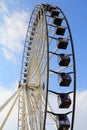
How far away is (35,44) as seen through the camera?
23.9m

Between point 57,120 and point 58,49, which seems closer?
point 57,120

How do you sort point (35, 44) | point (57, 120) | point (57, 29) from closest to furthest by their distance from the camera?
point (57, 120) < point (57, 29) < point (35, 44)

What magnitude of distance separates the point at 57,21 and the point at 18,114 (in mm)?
11694

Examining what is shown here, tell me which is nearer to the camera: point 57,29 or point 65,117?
point 65,117

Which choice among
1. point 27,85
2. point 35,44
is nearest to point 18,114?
point 27,85

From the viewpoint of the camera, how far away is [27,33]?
26.9 meters

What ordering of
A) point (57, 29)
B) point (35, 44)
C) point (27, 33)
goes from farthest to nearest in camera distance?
point (27, 33) < point (35, 44) < point (57, 29)

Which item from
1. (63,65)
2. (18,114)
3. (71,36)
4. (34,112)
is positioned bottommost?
(18,114)

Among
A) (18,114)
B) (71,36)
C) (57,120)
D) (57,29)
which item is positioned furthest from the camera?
(18,114)

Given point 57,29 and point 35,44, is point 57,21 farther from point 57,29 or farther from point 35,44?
point 35,44

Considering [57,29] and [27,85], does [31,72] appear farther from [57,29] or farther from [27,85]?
[57,29]

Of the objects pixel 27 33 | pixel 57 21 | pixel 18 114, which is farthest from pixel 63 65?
pixel 18 114

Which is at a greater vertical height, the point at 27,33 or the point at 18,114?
the point at 27,33

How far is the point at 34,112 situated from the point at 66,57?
13.5 ft
